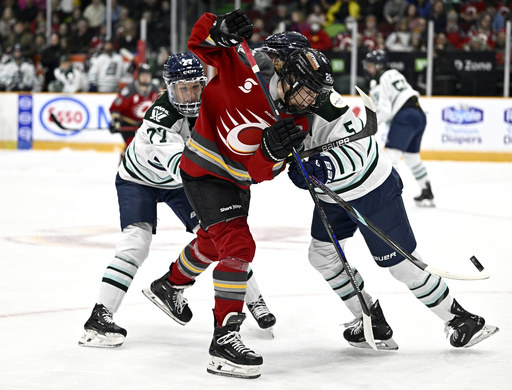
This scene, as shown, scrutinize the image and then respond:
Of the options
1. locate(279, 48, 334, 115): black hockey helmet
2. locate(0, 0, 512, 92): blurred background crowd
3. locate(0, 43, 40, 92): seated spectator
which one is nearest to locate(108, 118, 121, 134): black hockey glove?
locate(0, 0, 512, 92): blurred background crowd

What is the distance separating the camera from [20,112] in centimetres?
1175

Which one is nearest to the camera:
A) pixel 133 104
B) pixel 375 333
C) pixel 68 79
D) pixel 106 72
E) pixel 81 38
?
pixel 375 333

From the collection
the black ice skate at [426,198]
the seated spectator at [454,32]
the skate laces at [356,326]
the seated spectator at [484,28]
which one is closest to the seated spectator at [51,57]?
the seated spectator at [454,32]

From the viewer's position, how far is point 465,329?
9.74 feet

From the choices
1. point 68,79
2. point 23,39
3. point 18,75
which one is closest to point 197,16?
point 68,79

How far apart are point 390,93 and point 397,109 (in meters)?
0.14

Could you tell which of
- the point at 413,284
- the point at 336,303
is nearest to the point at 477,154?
the point at 336,303

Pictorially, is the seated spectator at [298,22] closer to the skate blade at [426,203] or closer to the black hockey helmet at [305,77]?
the skate blade at [426,203]

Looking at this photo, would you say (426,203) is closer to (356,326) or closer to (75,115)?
A: (356,326)

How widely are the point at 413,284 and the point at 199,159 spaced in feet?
2.74

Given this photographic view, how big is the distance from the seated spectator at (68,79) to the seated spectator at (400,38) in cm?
411

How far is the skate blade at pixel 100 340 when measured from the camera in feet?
9.91

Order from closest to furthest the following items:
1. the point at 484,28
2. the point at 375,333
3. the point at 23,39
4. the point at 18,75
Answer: the point at 375,333, the point at 484,28, the point at 18,75, the point at 23,39

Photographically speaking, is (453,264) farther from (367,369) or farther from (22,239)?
(22,239)
